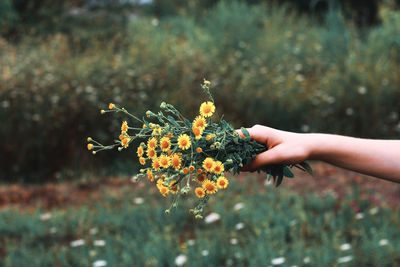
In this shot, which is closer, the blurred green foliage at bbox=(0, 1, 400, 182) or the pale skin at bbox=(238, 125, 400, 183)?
the pale skin at bbox=(238, 125, 400, 183)

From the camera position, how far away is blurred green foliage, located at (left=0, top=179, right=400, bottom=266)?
9.38 ft

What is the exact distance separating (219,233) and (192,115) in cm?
229

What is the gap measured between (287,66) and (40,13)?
366 inches

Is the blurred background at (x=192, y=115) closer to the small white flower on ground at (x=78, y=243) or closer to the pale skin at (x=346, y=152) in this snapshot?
the small white flower on ground at (x=78, y=243)

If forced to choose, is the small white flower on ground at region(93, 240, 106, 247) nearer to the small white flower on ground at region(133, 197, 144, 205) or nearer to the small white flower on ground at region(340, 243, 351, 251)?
the small white flower on ground at region(133, 197, 144, 205)

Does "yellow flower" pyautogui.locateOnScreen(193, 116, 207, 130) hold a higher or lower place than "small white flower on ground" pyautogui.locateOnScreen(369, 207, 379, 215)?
higher

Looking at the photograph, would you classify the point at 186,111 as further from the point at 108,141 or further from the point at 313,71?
Result: the point at 313,71

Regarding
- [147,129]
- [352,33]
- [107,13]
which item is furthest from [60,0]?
[147,129]

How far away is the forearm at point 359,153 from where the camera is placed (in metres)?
1.27

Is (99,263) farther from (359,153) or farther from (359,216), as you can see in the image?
(359,153)

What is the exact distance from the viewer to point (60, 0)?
14.1 meters

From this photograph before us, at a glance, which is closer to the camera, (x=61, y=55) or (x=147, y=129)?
(x=147, y=129)

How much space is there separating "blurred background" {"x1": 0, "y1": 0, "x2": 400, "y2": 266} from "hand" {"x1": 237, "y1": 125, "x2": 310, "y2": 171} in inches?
60.8

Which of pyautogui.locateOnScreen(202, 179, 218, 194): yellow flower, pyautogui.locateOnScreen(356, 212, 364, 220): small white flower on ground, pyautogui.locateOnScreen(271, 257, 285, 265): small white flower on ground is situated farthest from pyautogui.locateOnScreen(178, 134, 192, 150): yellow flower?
pyautogui.locateOnScreen(356, 212, 364, 220): small white flower on ground
